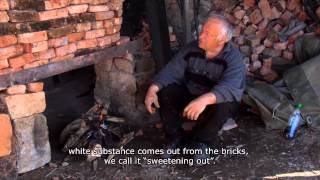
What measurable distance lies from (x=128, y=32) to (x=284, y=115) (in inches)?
62.0

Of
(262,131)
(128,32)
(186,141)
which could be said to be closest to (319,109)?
(262,131)

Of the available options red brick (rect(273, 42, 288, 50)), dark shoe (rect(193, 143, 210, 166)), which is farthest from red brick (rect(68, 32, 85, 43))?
red brick (rect(273, 42, 288, 50))

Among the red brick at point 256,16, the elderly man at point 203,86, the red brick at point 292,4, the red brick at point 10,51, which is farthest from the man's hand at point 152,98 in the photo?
the red brick at point 292,4

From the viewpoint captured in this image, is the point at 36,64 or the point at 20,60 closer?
the point at 20,60

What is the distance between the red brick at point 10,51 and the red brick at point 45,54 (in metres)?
0.12

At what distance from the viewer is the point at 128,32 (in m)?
4.05

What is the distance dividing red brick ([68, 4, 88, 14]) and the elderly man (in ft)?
2.66

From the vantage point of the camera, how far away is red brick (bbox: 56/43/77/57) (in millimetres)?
3291

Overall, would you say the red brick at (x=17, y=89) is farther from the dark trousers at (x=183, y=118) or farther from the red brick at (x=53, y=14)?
the dark trousers at (x=183, y=118)

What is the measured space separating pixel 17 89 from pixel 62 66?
40 centimetres

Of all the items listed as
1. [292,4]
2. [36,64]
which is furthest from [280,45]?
[36,64]

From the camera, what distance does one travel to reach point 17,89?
3.10m

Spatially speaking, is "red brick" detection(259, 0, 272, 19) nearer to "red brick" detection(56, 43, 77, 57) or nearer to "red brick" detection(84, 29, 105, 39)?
"red brick" detection(84, 29, 105, 39)

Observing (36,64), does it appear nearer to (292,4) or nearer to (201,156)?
(201,156)
